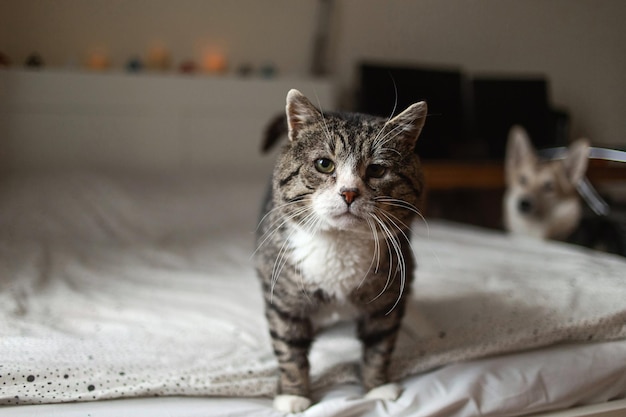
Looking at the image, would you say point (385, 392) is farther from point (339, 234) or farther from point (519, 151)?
point (519, 151)

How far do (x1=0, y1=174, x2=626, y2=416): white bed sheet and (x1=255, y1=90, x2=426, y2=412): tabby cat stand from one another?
2.9 inches

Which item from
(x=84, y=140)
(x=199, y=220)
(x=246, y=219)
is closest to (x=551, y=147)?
(x=246, y=219)

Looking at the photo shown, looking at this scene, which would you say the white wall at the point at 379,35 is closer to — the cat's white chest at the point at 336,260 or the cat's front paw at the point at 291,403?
the cat's white chest at the point at 336,260

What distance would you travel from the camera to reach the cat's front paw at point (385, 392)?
904 millimetres

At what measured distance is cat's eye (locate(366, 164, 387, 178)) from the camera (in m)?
0.85

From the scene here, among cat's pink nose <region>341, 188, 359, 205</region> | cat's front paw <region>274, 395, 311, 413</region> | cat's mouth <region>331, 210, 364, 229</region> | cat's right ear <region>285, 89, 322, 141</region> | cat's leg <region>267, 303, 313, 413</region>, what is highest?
cat's right ear <region>285, 89, 322, 141</region>

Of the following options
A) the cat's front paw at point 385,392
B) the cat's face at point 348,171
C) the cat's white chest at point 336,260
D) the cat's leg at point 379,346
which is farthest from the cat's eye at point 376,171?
the cat's front paw at point 385,392

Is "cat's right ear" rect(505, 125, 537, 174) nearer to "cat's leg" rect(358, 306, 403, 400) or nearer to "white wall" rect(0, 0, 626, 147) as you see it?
"white wall" rect(0, 0, 626, 147)

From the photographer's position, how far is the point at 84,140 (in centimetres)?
216

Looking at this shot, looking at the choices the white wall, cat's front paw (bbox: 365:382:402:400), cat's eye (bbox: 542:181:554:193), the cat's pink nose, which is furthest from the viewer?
cat's eye (bbox: 542:181:554:193)

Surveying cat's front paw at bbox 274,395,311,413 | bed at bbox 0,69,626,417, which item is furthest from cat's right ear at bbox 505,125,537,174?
cat's front paw at bbox 274,395,311,413

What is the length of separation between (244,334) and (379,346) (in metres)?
0.29

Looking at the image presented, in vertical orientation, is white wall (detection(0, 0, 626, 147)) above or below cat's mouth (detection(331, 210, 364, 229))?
above

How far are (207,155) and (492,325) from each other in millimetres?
1663
